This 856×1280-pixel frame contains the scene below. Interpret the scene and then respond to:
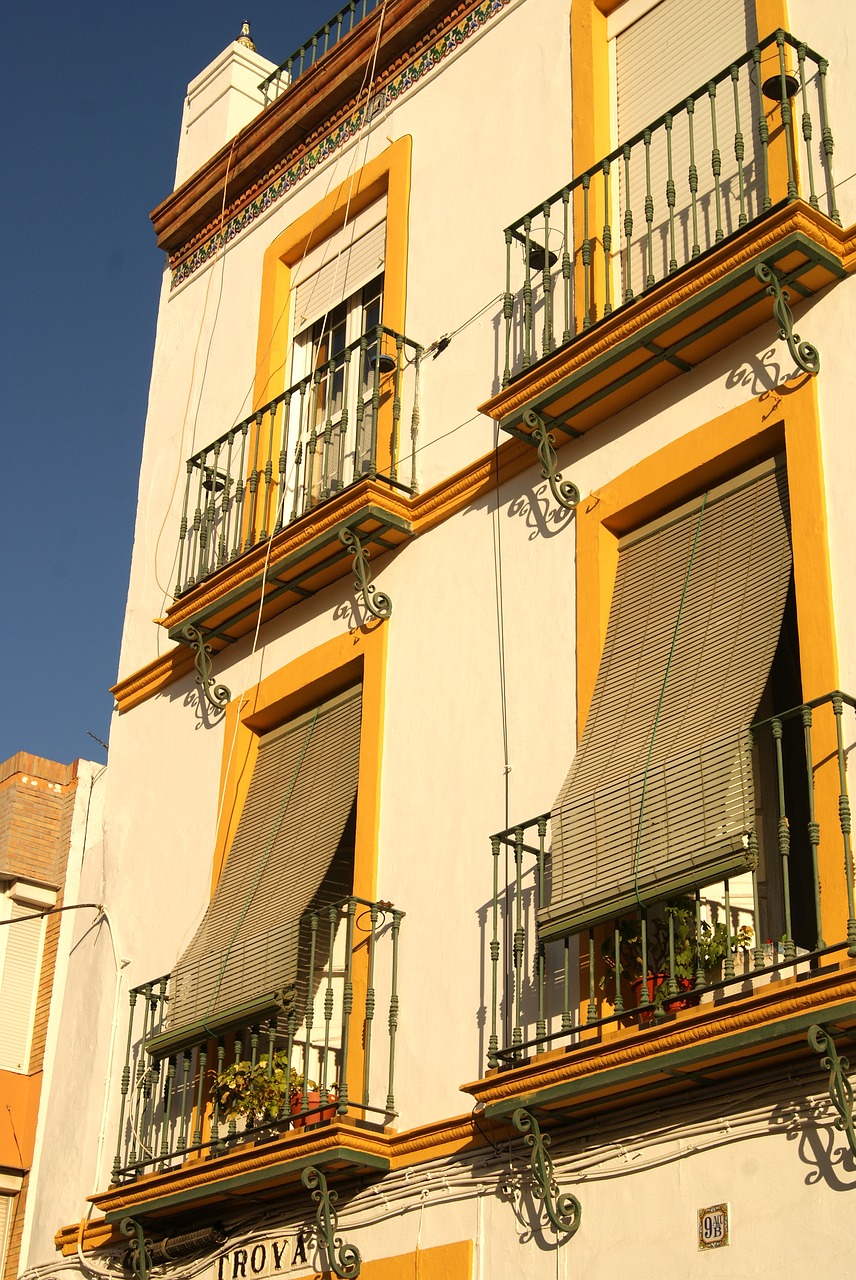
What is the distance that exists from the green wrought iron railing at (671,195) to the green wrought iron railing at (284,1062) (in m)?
3.22

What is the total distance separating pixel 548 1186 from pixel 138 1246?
10.8 feet

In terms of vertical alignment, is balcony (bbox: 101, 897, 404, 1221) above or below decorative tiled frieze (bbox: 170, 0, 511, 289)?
below

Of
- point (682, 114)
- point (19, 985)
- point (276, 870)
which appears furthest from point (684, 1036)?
point (19, 985)

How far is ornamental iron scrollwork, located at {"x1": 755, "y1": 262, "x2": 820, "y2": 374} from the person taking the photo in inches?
340

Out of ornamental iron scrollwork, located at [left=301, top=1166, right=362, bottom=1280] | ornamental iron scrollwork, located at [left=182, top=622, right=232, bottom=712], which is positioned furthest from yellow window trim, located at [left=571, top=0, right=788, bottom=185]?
ornamental iron scrollwork, located at [left=301, top=1166, right=362, bottom=1280]

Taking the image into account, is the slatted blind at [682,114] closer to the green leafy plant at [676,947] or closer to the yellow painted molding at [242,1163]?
the green leafy plant at [676,947]

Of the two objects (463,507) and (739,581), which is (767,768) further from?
(463,507)

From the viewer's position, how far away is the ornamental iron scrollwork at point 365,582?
10836 mm

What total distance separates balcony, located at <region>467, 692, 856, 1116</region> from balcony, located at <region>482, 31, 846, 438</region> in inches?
82.2

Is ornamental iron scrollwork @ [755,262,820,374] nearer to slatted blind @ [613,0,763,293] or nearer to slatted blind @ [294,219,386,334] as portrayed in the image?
slatted blind @ [613,0,763,293]

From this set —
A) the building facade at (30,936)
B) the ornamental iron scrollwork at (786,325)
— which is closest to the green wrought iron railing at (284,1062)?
the building facade at (30,936)

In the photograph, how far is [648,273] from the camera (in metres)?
9.63

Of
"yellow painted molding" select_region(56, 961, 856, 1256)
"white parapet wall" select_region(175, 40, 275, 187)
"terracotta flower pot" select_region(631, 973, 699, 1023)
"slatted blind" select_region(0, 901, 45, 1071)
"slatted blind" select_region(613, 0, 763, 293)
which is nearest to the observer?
"yellow painted molding" select_region(56, 961, 856, 1256)

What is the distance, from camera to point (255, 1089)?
9.72 metres
